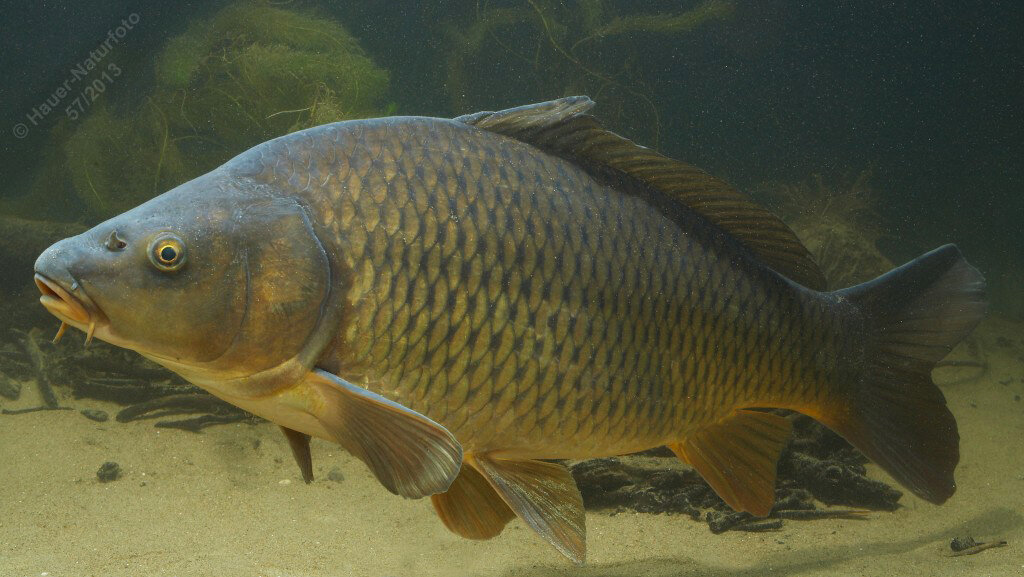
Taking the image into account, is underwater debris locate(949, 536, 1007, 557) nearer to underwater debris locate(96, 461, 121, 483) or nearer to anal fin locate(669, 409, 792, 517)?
anal fin locate(669, 409, 792, 517)

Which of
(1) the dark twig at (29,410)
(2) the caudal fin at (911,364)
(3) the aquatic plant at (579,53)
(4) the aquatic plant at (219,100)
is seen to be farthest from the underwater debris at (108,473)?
(3) the aquatic plant at (579,53)

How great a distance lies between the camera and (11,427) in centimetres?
514

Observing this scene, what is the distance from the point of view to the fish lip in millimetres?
1628

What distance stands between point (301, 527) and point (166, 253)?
2.64 meters

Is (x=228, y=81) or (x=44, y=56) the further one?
(x=44, y=56)

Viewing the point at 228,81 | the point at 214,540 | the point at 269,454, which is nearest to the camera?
the point at 214,540

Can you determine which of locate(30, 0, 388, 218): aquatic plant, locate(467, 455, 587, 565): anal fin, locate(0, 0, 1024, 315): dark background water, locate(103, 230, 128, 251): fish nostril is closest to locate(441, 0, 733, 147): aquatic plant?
locate(0, 0, 1024, 315): dark background water

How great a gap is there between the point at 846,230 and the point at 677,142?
53.5 ft

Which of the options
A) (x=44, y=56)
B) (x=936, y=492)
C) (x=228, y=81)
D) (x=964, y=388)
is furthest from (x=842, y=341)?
(x=44, y=56)

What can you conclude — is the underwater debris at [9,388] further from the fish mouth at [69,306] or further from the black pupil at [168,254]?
the black pupil at [168,254]

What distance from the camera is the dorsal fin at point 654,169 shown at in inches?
88.7

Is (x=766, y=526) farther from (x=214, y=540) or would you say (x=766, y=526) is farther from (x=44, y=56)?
(x=44, y=56)

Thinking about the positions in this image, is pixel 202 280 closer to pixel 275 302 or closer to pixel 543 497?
pixel 275 302

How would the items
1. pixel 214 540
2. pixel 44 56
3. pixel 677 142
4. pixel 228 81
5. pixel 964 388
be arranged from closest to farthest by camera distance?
pixel 214 540, pixel 964 388, pixel 228 81, pixel 44 56, pixel 677 142
